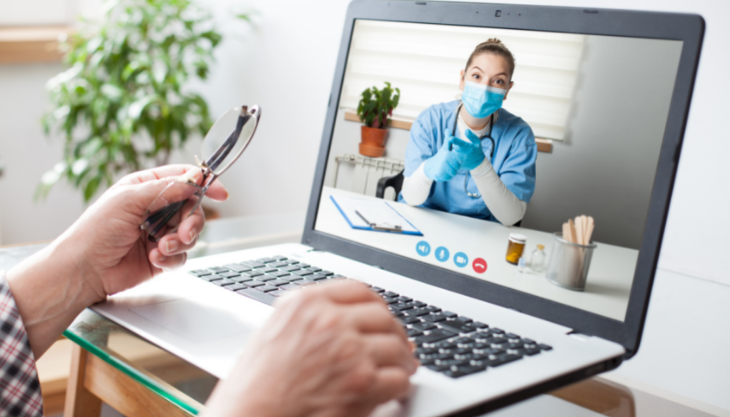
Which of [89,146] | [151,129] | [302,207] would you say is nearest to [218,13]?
[151,129]

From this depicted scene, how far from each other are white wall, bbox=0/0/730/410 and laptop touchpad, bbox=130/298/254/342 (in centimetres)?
56

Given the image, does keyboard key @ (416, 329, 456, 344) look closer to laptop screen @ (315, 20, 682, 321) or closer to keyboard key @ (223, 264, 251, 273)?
laptop screen @ (315, 20, 682, 321)

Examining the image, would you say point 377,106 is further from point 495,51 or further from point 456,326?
point 456,326

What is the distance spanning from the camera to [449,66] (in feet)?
2.33

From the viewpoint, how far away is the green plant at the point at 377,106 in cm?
77

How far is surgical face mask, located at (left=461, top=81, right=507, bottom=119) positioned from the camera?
2.22ft

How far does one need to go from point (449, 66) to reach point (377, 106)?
0.41ft

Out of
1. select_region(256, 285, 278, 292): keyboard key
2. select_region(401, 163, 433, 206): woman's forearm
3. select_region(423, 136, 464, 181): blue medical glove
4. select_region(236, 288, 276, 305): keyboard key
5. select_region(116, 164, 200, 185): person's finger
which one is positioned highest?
select_region(423, 136, 464, 181): blue medical glove

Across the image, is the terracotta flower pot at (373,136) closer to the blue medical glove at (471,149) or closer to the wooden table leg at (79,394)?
the blue medical glove at (471,149)

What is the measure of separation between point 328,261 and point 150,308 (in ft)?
0.86

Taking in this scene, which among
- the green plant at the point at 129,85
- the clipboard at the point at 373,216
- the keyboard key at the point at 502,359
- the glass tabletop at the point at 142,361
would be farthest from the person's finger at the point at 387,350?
the green plant at the point at 129,85

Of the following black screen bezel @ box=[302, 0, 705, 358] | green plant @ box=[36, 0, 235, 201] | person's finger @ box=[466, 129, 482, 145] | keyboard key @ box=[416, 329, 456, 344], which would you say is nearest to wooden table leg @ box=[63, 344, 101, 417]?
black screen bezel @ box=[302, 0, 705, 358]

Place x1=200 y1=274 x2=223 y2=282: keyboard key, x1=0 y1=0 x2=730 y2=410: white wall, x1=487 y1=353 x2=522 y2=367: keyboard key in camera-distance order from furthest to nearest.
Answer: x1=0 y1=0 x2=730 y2=410: white wall < x1=200 y1=274 x2=223 y2=282: keyboard key < x1=487 y1=353 x2=522 y2=367: keyboard key

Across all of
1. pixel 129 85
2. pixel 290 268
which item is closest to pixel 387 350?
pixel 290 268
